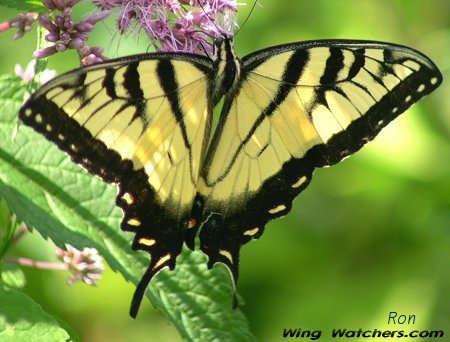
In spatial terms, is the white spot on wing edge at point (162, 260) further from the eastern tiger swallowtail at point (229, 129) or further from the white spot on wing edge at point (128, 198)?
the white spot on wing edge at point (128, 198)

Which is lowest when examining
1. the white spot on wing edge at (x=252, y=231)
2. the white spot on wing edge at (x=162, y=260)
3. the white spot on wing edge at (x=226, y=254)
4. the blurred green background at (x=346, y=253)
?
the blurred green background at (x=346, y=253)

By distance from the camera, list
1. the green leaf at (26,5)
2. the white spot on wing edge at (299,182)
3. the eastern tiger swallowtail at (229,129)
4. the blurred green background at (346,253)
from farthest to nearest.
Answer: the blurred green background at (346,253)
the white spot on wing edge at (299,182)
the eastern tiger swallowtail at (229,129)
the green leaf at (26,5)

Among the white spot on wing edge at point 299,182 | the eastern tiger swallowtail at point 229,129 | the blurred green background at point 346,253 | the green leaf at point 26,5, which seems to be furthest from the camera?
the blurred green background at point 346,253

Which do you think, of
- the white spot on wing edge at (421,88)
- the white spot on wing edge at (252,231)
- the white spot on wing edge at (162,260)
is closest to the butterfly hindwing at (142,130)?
the white spot on wing edge at (162,260)

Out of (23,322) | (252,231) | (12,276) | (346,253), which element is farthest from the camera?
(346,253)

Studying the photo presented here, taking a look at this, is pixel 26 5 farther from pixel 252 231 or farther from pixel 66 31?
pixel 252 231

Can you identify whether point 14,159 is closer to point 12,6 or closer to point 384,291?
point 12,6

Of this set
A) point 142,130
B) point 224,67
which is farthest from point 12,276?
point 224,67

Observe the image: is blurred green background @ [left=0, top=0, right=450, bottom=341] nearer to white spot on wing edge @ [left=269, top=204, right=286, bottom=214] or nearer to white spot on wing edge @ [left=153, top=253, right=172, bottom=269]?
white spot on wing edge @ [left=269, top=204, right=286, bottom=214]
